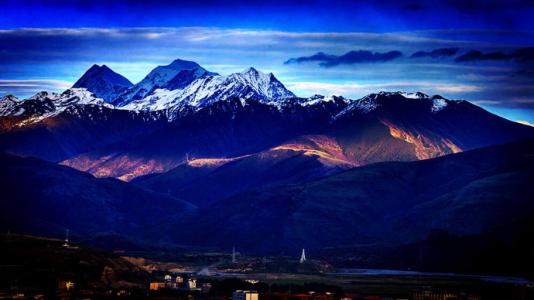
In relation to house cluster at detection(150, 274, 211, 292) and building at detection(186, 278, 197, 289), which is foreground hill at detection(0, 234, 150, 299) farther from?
building at detection(186, 278, 197, 289)

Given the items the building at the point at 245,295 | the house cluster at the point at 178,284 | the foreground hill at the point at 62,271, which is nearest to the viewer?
the building at the point at 245,295

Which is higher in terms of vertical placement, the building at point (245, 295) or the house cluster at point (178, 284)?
the house cluster at point (178, 284)

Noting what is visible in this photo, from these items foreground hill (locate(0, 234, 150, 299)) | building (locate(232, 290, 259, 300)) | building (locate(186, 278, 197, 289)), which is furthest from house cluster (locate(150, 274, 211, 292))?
building (locate(232, 290, 259, 300))

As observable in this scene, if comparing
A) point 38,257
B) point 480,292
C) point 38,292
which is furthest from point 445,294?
point 38,257

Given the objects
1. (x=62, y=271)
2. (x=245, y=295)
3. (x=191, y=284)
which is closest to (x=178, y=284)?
(x=191, y=284)

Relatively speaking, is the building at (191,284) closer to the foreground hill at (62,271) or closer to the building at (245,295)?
the foreground hill at (62,271)

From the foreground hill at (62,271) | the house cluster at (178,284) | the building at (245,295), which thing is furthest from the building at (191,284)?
the building at (245,295)

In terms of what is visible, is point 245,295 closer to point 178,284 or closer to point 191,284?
point 191,284

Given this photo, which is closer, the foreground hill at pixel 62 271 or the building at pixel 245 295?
the building at pixel 245 295

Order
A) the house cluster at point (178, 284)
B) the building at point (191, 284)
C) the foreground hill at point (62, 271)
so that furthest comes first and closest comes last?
the building at point (191, 284), the house cluster at point (178, 284), the foreground hill at point (62, 271)

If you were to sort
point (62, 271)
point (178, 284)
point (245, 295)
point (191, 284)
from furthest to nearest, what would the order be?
point (62, 271)
point (178, 284)
point (191, 284)
point (245, 295)

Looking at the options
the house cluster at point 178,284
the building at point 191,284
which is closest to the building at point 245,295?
the house cluster at point 178,284
